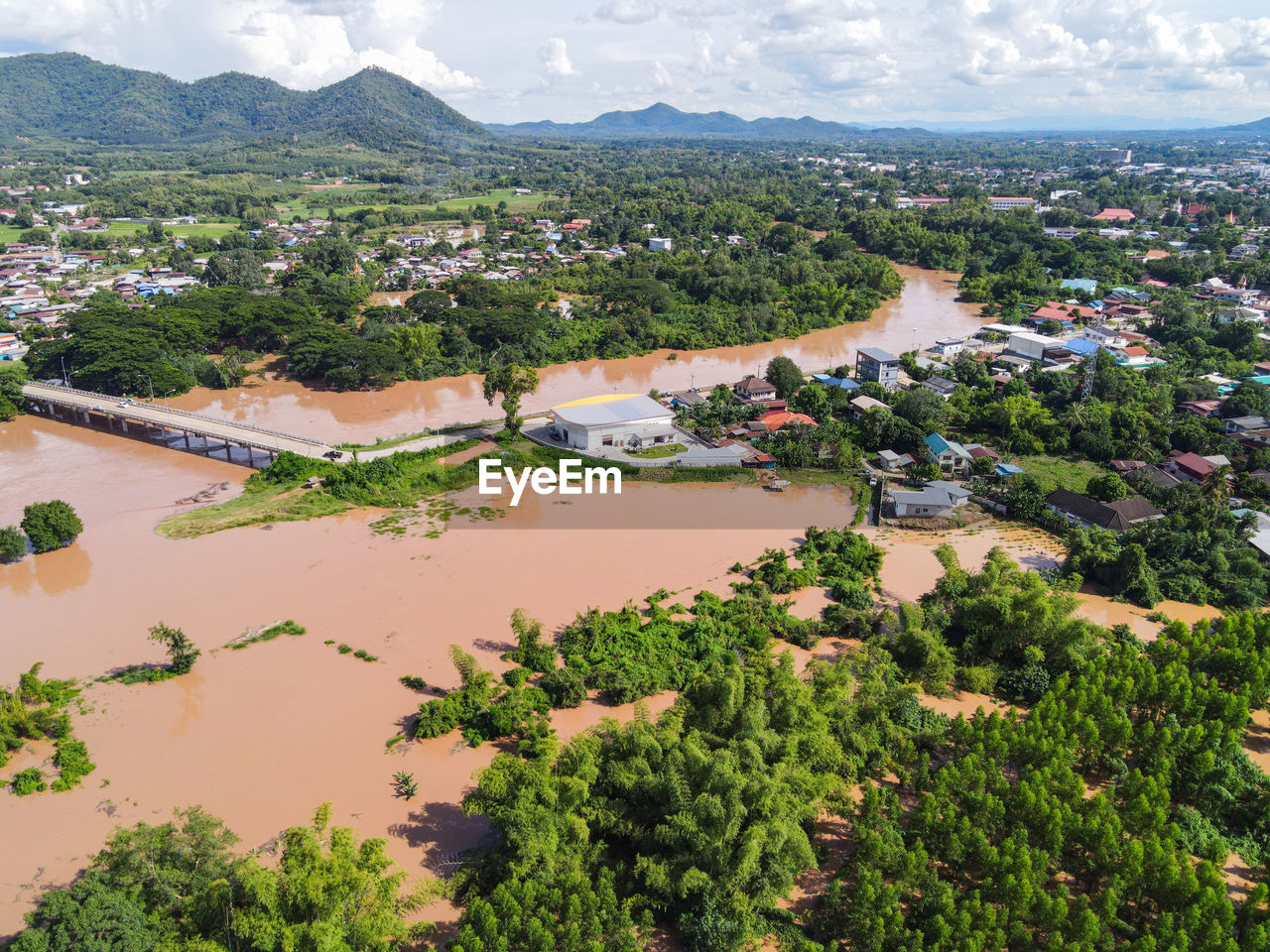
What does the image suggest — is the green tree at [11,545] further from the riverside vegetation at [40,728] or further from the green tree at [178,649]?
the green tree at [178,649]

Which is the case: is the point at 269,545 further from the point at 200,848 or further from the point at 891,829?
the point at 891,829

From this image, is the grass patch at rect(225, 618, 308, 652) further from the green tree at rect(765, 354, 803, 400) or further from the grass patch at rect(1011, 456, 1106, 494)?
the grass patch at rect(1011, 456, 1106, 494)

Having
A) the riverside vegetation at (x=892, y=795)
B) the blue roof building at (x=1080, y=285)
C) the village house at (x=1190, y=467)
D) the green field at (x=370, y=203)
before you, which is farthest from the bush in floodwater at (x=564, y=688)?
the green field at (x=370, y=203)

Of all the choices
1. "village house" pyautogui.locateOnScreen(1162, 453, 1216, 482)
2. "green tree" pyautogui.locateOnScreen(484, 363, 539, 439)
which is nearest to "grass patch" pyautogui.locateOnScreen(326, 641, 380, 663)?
"green tree" pyautogui.locateOnScreen(484, 363, 539, 439)

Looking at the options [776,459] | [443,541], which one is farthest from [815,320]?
[443,541]

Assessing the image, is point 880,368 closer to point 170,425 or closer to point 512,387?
point 512,387
